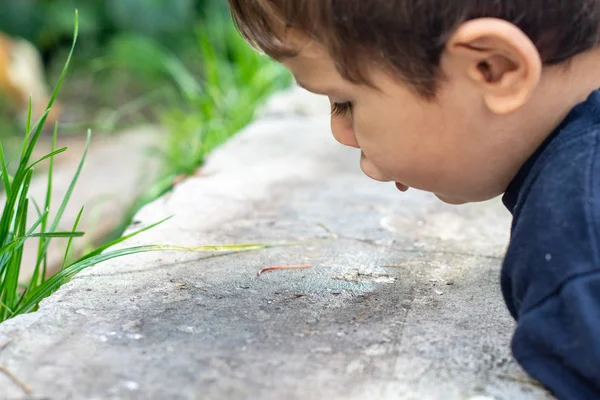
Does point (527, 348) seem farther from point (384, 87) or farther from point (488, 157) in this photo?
point (384, 87)

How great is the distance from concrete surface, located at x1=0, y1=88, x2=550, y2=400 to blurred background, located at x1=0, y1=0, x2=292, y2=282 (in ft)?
5.42

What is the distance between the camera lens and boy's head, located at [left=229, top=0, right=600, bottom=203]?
984 mm

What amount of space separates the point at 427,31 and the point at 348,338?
1.41ft

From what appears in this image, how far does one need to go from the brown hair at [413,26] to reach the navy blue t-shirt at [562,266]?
0.12 metres

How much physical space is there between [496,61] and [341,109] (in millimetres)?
274

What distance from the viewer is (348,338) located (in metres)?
1.09

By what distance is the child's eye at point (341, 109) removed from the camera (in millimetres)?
1183

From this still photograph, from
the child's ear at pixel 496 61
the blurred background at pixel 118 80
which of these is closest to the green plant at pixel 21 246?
the child's ear at pixel 496 61

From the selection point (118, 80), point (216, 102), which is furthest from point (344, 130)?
point (118, 80)

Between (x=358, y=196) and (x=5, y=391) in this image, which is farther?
(x=358, y=196)

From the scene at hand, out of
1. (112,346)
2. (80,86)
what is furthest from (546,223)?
(80,86)

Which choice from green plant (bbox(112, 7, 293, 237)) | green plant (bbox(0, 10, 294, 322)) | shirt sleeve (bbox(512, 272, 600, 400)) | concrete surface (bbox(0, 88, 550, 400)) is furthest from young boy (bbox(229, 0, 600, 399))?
green plant (bbox(112, 7, 293, 237))

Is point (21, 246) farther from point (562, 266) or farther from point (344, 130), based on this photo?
point (562, 266)

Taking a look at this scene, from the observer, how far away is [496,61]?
1.01 meters
